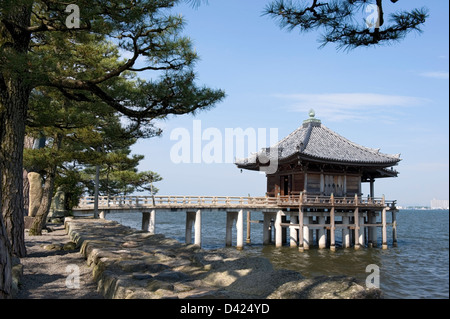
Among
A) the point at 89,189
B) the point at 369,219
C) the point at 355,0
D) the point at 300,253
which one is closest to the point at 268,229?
the point at 300,253

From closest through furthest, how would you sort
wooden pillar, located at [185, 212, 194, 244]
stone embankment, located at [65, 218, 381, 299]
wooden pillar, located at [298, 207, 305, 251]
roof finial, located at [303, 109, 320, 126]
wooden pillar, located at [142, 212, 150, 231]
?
stone embankment, located at [65, 218, 381, 299] < wooden pillar, located at [298, 207, 305, 251] < wooden pillar, located at [185, 212, 194, 244] < wooden pillar, located at [142, 212, 150, 231] < roof finial, located at [303, 109, 320, 126]

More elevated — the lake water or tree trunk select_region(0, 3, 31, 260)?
tree trunk select_region(0, 3, 31, 260)

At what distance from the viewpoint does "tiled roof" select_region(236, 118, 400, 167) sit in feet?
82.5

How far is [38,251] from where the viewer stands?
9797mm

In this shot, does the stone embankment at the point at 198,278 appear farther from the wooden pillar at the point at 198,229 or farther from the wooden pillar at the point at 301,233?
the wooden pillar at the point at 301,233

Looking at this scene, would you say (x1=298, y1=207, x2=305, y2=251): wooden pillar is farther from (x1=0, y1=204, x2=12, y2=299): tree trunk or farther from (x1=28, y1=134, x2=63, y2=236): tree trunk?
(x1=0, y1=204, x2=12, y2=299): tree trunk

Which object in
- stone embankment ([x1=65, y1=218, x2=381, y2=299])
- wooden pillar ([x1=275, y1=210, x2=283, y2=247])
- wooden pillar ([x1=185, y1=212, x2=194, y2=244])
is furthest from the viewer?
wooden pillar ([x1=275, y1=210, x2=283, y2=247])

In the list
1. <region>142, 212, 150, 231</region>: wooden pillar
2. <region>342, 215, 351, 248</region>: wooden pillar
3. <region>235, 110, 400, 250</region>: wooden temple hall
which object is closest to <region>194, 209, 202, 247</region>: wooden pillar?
<region>142, 212, 150, 231</region>: wooden pillar

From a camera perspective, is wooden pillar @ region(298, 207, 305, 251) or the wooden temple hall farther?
the wooden temple hall

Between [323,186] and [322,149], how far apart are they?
2751mm

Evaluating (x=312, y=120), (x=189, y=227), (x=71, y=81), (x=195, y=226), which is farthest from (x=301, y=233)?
(x=71, y=81)

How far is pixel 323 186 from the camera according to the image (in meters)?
25.1
